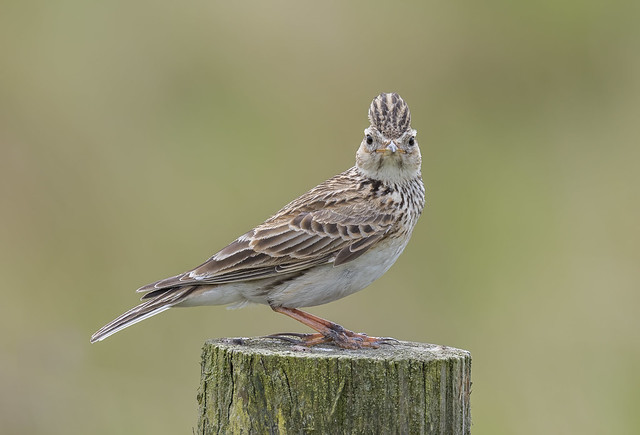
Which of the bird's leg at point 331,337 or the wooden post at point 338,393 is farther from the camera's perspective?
the bird's leg at point 331,337

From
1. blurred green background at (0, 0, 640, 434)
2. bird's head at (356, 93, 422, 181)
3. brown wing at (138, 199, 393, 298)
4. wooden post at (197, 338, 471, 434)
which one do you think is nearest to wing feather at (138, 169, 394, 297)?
brown wing at (138, 199, 393, 298)

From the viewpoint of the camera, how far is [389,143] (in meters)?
7.63

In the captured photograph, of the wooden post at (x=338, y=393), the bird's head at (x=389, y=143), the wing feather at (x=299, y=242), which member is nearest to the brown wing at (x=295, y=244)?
the wing feather at (x=299, y=242)

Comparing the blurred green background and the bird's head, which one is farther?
the blurred green background

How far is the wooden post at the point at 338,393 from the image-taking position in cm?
555

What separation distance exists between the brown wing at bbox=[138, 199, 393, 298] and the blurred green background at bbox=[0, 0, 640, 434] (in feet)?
11.8

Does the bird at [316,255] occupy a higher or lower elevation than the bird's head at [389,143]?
lower

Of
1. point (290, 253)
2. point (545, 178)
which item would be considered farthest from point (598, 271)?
point (290, 253)

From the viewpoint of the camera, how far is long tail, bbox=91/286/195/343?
6.89 meters

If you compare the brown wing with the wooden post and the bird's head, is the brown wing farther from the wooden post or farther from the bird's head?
the wooden post

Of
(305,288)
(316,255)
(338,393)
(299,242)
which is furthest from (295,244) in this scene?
(338,393)

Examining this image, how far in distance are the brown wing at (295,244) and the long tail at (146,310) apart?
0.06m

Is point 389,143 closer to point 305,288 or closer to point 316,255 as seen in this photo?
point 316,255

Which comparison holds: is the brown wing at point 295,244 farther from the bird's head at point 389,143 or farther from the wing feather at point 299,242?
the bird's head at point 389,143
